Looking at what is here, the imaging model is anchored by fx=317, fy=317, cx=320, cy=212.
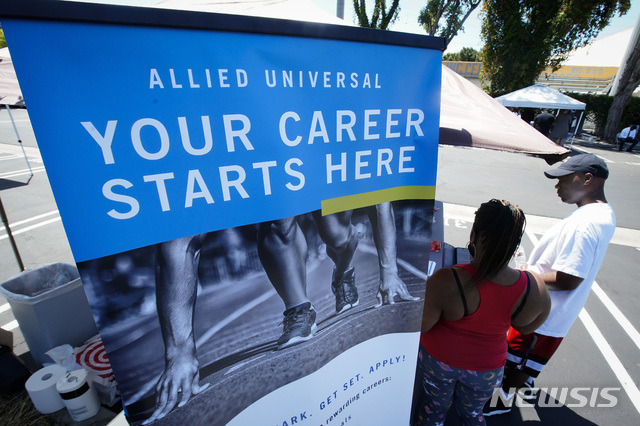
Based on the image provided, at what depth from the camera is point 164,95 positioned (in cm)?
92

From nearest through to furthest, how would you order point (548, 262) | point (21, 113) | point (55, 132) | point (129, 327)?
point (55, 132)
point (129, 327)
point (548, 262)
point (21, 113)

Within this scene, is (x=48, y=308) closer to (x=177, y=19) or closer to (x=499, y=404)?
(x=177, y=19)

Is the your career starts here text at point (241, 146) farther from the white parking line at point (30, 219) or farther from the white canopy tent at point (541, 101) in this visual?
the white canopy tent at point (541, 101)

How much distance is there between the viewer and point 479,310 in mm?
1682

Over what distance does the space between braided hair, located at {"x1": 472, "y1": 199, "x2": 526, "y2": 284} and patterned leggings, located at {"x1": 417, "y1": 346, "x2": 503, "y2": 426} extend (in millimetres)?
678

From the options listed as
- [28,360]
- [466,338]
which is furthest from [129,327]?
[28,360]

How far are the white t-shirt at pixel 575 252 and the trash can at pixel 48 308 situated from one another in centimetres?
391

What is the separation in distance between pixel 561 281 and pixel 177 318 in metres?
2.40

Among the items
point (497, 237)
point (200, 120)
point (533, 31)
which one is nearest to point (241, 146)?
point (200, 120)

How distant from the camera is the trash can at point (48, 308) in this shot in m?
2.74

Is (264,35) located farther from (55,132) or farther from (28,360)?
(28,360)

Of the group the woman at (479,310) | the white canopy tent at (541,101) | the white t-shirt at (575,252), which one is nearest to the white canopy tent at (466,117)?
the white t-shirt at (575,252)

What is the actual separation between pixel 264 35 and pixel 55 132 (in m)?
0.66

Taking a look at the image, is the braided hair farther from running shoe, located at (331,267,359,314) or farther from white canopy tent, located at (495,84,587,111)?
white canopy tent, located at (495,84,587,111)
